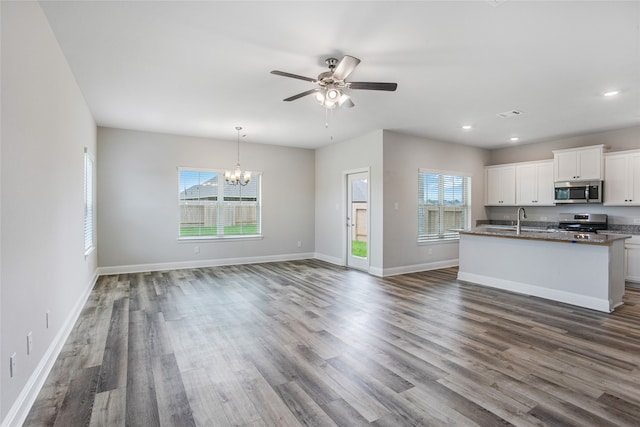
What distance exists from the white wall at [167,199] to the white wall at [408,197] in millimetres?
2660

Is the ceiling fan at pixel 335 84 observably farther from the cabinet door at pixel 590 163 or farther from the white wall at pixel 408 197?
the cabinet door at pixel 590 163

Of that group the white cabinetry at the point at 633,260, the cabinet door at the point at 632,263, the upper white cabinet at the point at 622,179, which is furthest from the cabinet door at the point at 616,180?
the cabinet door at the point at 632,263

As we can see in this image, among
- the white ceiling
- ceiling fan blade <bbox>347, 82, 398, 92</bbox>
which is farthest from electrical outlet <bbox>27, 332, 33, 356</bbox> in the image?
ceiling fan blade <bbox>347, 82, 398, 92</bbox>

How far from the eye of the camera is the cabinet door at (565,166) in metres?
6.24

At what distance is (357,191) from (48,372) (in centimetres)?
569

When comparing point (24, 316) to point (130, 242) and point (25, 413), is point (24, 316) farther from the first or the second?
point (130, 242)

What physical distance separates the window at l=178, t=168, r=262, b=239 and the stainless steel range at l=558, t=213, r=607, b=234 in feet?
21.1

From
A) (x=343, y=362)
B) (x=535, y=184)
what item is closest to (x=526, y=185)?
(x=535, y=184)

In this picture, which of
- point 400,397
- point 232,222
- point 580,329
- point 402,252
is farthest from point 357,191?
point 400,397

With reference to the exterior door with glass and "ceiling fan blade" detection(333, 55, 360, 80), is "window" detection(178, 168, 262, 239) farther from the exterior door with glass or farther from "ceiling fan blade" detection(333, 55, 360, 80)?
"ceiling fan blade" detection(333, 55, 360, 80)

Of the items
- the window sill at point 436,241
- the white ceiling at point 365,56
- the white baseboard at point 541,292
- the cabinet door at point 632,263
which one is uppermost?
the white ceiling at point 365,56

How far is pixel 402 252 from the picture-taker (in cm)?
646

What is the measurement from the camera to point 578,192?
6.13m

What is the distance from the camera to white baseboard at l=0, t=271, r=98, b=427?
1.90 meters
